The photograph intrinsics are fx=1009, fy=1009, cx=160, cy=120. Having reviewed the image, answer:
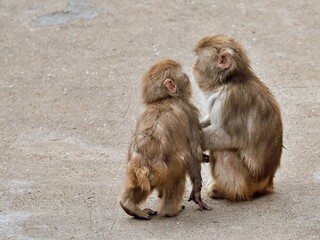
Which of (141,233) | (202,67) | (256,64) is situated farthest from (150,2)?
(141,233)

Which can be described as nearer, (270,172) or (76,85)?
(270,172)

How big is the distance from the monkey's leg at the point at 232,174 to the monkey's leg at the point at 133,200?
29.8 inches

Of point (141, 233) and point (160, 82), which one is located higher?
point (160, 82)

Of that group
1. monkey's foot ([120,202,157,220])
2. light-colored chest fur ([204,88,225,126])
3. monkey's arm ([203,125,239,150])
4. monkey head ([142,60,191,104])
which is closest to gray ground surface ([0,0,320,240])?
monkey's foot ([120,202,157,220])

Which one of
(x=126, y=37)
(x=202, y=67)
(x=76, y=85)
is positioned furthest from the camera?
(x=126, y=37)

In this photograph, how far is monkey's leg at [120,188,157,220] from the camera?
27.9 ft

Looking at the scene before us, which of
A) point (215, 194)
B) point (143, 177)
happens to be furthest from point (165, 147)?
point (215, 194)

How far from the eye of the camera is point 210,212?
8.80m

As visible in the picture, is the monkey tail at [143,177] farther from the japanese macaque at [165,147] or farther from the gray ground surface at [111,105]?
the gray ground surface at [111,105]

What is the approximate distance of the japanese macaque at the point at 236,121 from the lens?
8789mm

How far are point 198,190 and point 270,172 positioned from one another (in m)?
0.73

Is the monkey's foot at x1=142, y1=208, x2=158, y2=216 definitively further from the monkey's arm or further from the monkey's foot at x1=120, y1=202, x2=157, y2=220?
the monkey's arm

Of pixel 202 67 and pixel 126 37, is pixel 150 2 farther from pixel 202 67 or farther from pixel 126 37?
pixel 202 67

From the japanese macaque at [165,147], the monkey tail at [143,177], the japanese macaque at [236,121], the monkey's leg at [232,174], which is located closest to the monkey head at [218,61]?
the japanese macaque at [236,121]
